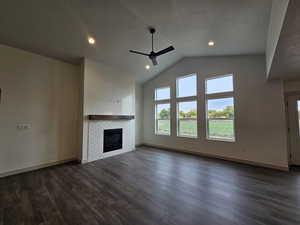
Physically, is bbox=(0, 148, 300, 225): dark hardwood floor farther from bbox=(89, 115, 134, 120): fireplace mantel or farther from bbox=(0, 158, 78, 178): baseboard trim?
bbox=(89, 115, 134, 120): fireplace mantel

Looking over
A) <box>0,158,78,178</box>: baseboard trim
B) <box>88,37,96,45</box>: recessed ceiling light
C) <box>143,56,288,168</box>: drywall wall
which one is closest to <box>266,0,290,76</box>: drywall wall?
<box>143,56,288,168</box>: drywall wall

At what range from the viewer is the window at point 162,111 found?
6.35 metres

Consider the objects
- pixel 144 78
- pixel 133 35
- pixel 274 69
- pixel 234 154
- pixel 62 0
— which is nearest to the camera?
pixel 62 0

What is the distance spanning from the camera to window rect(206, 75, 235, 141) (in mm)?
4621

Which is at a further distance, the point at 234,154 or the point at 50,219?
the point at 234,154

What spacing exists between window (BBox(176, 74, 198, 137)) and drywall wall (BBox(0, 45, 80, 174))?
4.03 m

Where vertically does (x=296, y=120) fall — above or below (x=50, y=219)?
above

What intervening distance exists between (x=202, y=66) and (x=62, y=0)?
4.55 m

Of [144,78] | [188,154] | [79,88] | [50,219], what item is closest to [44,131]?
[79,88]

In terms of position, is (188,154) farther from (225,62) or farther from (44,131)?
(44,131)

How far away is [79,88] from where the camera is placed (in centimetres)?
468

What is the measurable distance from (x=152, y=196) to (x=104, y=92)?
378 centimetres

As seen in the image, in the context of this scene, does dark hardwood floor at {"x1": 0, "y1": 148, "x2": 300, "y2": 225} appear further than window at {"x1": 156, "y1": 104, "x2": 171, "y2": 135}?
No

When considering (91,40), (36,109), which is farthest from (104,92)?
(36,109)
